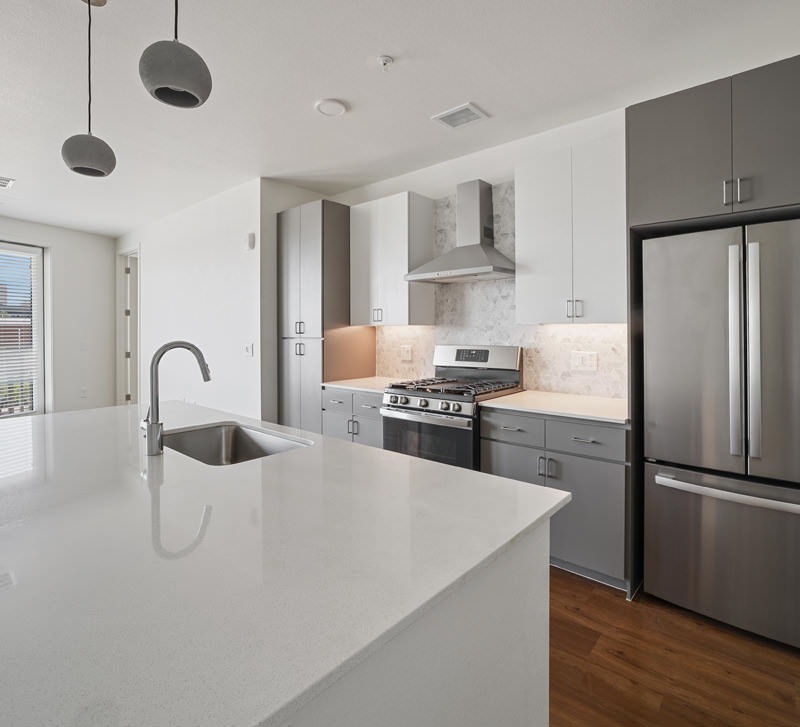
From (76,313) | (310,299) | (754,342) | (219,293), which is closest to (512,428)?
(754,342)

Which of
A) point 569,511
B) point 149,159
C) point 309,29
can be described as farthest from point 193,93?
point 149,159

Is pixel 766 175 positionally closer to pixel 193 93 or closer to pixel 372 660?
pixel 193 93

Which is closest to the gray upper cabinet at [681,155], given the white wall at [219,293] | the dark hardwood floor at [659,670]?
the dark hardwood floor at [659,670]

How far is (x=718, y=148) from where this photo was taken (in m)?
2.13

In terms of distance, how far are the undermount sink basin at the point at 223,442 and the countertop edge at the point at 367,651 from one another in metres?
1.28

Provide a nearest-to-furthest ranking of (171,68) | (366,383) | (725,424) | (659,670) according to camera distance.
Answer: (171,68) → (659,670) → (725,424) → (366,383)

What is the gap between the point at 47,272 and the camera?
234 inches

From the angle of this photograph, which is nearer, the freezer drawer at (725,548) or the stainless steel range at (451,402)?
the freezer drawer at (725,548)

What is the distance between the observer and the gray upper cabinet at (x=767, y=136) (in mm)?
1949

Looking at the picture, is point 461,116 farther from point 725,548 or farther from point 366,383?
point 725,548

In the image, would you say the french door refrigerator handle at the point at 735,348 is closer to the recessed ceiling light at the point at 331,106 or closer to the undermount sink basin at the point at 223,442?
the undermount sink basin at the point at 223,442

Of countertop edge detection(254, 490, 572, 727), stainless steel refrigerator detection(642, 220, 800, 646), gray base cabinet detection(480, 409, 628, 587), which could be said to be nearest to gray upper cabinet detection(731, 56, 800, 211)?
stainless steel refrigerator detection(642, 220, 800, 646)

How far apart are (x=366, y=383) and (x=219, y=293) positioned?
185 cm

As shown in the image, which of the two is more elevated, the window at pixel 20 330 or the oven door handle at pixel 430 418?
the window at pixel 20 330
